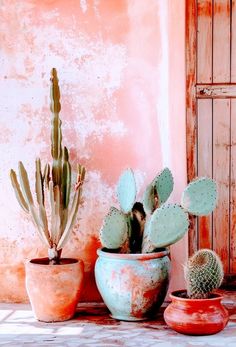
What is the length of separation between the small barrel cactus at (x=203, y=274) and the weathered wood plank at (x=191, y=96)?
84 cm

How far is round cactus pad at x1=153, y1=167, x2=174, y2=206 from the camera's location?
11.7ft

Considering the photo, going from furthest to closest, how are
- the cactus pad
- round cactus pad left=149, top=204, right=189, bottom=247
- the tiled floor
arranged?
the cactus pad → round cactus pad left=149, top=204, right=189, bottom=247 → the tiled floor

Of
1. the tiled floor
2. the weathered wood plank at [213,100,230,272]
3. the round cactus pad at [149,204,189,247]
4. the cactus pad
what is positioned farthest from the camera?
the weathered wood plank at [213,100,230,272]

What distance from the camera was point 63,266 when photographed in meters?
3.46

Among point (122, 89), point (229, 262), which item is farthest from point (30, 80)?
point (229, 262)

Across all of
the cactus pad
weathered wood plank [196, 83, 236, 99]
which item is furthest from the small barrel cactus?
weathered wood plank [196, 83, 236, 99]

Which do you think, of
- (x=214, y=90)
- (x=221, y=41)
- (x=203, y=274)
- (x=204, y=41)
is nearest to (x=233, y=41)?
(x=221, y=41)

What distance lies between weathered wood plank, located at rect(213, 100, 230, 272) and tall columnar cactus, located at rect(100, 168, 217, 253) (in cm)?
65

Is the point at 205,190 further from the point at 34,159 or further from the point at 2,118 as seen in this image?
the point at 2,118

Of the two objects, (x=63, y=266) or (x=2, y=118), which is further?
(x=2, y=118)

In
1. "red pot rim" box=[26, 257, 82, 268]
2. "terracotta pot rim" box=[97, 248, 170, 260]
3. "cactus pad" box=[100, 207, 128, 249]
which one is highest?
"cactus pad" box=[100, 207, 128, 249]

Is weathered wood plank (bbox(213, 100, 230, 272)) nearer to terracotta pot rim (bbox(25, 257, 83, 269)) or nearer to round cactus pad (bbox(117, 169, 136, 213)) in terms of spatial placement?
round cactus pad (bbox(117, 169, 136, 213))

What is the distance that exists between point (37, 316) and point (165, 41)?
6.34 feet

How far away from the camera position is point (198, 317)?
3092 millimetres
